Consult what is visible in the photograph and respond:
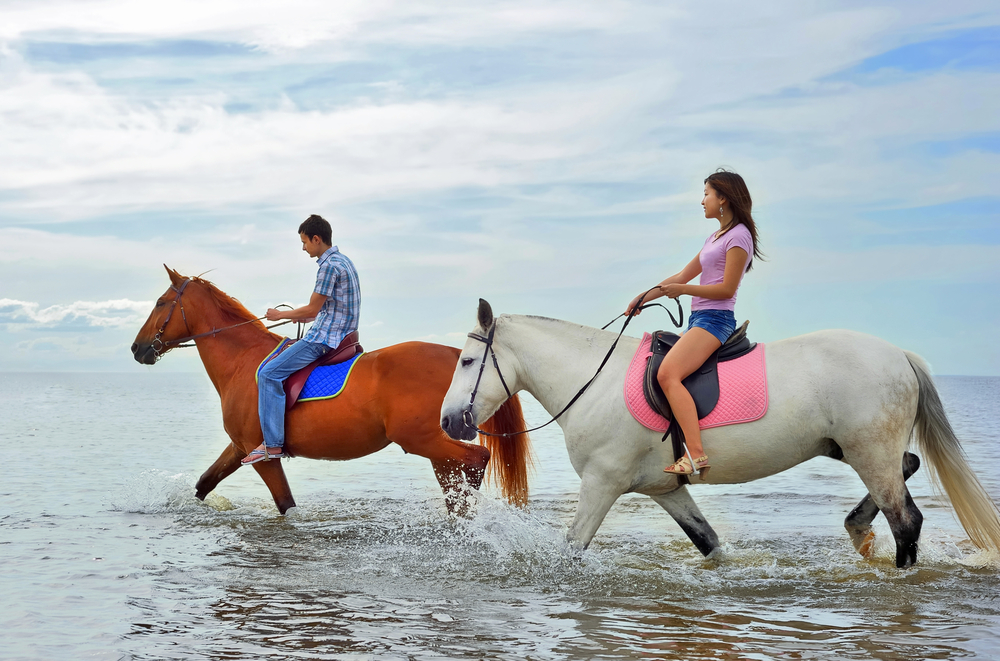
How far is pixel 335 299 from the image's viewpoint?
759cm

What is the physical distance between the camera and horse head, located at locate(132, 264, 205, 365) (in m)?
8.39

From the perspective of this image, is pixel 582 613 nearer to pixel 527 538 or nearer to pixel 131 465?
pixel 527 538

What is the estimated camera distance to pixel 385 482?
12.8 metres

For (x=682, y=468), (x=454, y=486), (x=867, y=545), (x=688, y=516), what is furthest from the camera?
(x=454, y=486)

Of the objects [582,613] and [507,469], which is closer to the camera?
[582,613]

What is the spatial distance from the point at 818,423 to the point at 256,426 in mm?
5050

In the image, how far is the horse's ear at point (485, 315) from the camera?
5441mm

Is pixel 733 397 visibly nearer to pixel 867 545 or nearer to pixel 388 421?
pixel 867 545

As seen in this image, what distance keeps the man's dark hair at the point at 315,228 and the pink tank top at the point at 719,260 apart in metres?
3.82

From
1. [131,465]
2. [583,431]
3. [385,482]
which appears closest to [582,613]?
[583,431]

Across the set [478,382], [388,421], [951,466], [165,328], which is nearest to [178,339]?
[165,328]

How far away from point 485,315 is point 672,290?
1.21 meters

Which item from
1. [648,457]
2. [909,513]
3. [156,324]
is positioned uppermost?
[156,324]

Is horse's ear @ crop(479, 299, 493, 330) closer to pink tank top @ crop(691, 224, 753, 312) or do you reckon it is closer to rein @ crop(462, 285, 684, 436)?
rein @ crop(462, 285, 684, 436)
